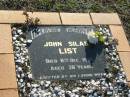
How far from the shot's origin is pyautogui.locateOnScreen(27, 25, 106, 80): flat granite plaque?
4660 millimetres

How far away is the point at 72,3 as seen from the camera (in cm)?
565

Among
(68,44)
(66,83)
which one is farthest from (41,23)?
(66,83)

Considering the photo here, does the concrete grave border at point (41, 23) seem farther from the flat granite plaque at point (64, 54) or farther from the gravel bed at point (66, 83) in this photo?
the flat granite plaque at point (64, 54)

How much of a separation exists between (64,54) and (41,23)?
1.97 ft

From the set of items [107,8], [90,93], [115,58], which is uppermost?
[107,8]

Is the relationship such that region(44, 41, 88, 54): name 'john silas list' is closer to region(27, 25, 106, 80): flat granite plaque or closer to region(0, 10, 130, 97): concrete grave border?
region(27, 25, 106, 80): flat granite plaque

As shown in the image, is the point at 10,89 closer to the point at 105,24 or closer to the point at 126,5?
the point at 105,24

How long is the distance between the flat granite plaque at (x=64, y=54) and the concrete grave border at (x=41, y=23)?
19cm

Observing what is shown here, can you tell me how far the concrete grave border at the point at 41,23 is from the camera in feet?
14.5

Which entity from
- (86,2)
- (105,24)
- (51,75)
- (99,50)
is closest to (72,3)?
(86,2)

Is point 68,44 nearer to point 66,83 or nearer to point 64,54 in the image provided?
point 64,54

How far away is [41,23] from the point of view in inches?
200

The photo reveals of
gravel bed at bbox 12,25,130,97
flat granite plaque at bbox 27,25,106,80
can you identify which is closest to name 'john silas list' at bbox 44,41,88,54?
flat granite plaque at bbox 27,25,106,80

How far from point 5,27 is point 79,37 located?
3.44 ft
